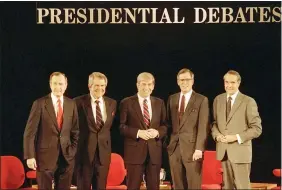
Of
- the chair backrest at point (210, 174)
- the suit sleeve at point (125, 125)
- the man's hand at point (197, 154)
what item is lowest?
the chair backrest at point (210, 174)

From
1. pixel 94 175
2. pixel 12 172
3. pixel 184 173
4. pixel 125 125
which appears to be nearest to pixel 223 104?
pixel 184 173

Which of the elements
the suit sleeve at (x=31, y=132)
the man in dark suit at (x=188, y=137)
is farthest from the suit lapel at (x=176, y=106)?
the suit sleeve at (x=31, y=132)

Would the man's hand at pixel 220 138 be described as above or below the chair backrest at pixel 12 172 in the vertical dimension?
above

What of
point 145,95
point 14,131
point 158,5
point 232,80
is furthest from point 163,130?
point 14,131

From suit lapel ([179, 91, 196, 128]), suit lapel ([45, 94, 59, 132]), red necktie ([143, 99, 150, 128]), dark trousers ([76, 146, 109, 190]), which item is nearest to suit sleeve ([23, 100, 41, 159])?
suit lapel ([45, 94, 59, 132])

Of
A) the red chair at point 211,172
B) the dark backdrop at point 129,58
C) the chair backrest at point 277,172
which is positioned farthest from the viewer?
the red chair at point 211,172

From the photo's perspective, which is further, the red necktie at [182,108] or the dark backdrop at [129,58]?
the dark backdrop at [129,58]

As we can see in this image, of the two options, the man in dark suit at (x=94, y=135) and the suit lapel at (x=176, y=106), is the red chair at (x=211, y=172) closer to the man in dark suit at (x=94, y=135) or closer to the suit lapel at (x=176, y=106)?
the suit lapel at (x=176, y=106)

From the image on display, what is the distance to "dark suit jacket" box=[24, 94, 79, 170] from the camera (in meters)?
6.70

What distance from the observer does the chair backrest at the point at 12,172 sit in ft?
24.5

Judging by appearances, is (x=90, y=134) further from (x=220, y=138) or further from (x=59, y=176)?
(x=220, y=138)

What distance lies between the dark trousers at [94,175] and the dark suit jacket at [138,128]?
313 mm

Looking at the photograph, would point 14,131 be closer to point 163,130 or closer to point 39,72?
point 39,72

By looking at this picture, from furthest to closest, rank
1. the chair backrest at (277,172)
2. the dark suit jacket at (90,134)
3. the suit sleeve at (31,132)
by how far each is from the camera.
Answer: the chair backrest at (277,172) < the dark suit jacket at (90,134) < the suit sleeve at (31,132)
